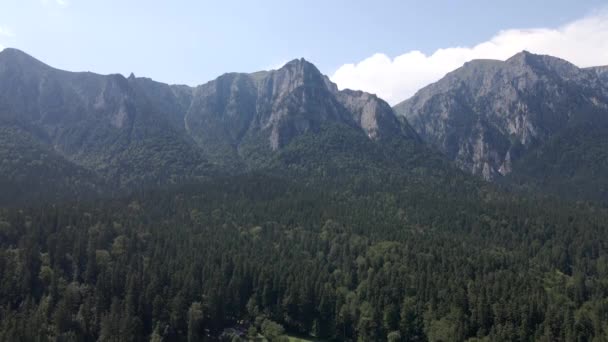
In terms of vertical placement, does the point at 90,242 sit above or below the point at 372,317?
above

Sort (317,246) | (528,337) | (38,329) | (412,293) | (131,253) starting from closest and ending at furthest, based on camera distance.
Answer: (38,329)
(528,337)
(412,293)
(131,253)
(317,246)

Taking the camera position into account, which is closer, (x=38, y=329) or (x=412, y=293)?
(x=38, y=329)

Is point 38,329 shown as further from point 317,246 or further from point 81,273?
point 317,246

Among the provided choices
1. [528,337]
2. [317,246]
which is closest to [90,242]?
[317,246]

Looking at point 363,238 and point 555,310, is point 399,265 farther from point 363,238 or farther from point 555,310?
point 555,310

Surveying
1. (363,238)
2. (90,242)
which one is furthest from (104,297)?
(363,238)

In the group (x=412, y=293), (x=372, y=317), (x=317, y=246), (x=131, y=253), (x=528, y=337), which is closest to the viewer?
(x=528, y=337)
